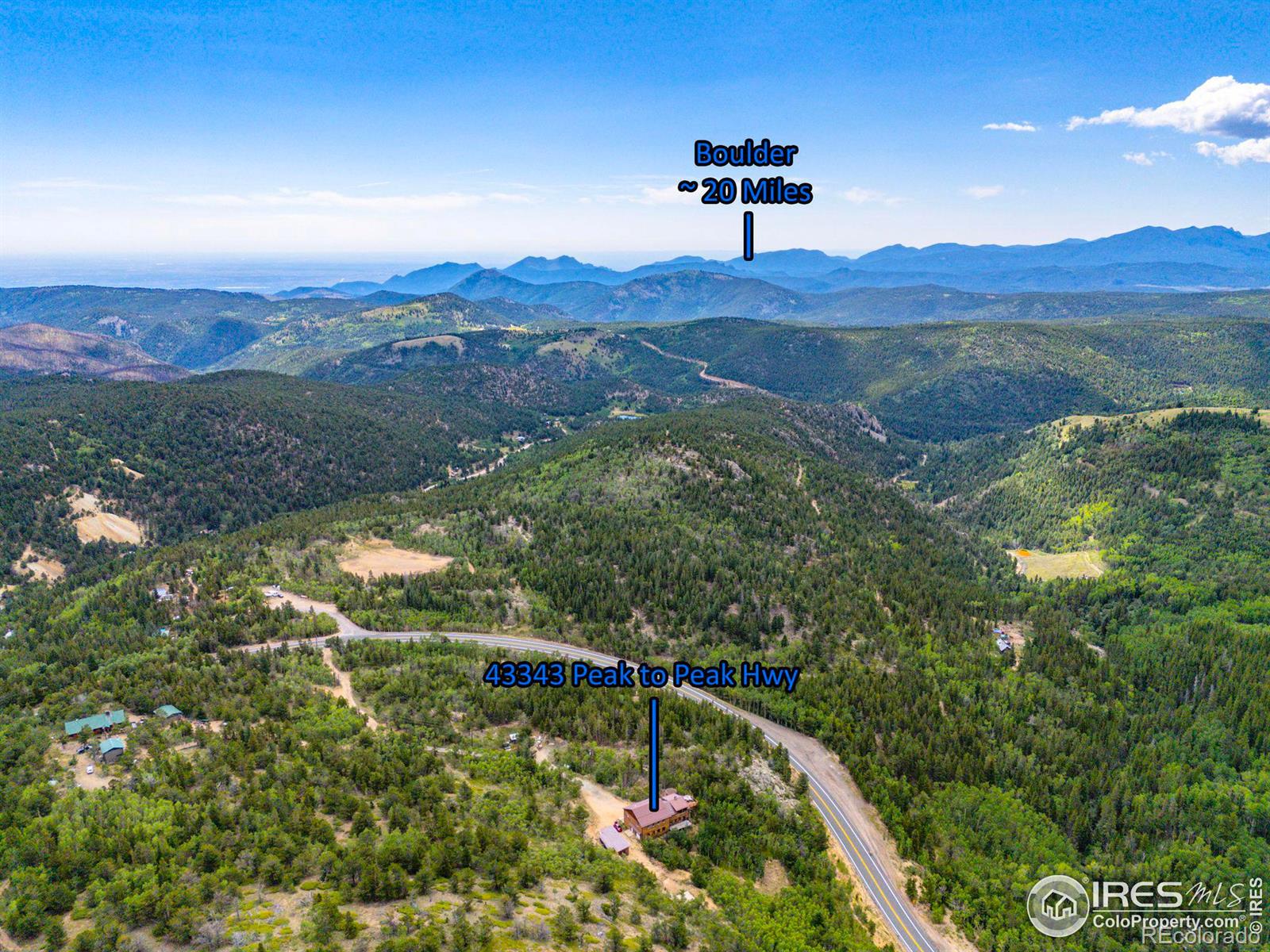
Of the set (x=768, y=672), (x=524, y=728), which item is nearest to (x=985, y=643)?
(x=768, y=672)

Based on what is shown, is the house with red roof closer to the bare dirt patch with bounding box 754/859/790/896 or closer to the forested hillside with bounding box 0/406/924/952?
the forested hillside with bounding box 0/406/924/952

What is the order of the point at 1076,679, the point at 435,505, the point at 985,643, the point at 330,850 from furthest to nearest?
the point at 435,505, the point at 985,643, the point at 1076,679, the point at 330,850

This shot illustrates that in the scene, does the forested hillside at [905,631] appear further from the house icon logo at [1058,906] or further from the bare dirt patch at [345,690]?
the bare dirt patch at [345,690]

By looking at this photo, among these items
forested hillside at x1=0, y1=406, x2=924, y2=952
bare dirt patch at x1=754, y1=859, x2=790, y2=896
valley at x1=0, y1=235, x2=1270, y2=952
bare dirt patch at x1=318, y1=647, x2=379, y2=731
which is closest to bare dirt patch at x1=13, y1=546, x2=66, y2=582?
valley at x1=0, y1=235, x2=1270, y2=952

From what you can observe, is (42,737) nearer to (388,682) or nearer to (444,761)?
(388,682)
